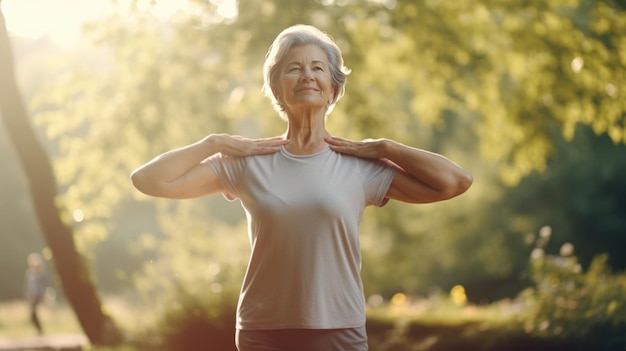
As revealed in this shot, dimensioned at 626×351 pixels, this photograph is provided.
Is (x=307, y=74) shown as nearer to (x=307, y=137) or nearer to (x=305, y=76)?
(x=305, y=76)

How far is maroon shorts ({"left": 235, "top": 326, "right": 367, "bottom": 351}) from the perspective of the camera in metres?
2.74

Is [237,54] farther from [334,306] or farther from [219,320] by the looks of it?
[334,306]

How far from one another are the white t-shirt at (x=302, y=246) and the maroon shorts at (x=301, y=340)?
0.06 feet

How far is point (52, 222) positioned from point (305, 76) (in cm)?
632

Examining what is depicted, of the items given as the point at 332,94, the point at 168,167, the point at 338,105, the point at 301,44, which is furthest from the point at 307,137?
the point at 338,105

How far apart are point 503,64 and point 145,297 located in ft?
15.0

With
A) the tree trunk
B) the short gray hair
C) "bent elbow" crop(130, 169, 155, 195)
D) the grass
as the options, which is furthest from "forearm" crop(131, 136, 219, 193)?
the grass

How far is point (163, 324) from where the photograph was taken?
7883 mm

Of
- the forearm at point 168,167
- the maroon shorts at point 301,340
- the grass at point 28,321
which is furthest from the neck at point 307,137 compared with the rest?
the grass at point 28,321

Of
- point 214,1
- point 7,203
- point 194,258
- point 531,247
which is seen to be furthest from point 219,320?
point 7,203

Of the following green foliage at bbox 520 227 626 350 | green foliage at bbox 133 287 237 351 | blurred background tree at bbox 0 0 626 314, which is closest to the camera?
green foliage at bbox 520 227 626 350

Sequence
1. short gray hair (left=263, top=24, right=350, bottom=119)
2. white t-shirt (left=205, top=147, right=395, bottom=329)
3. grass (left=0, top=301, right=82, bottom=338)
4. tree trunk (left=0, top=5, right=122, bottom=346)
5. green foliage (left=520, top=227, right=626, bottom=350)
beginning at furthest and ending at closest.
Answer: grass (left=0, top=301, right=82, bottom=338) < tree trunk (left=0, top=5, right=122, bottom=346) < green foliage (left=520, top=227, right=626, bottom=350) < short gray hair (left=263, top=24, right=350, bottom=119) < white t-shirt (left=205, top=147, right=395, bottom=329)

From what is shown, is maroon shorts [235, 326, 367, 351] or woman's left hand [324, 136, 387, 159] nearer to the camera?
maroon shorts [235, 326, 367, 351]

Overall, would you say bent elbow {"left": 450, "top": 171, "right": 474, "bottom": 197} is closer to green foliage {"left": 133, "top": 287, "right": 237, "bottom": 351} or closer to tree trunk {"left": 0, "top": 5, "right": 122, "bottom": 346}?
green foliage {"left": 133, "top": 287, "right": 237, "bottom": 351}
